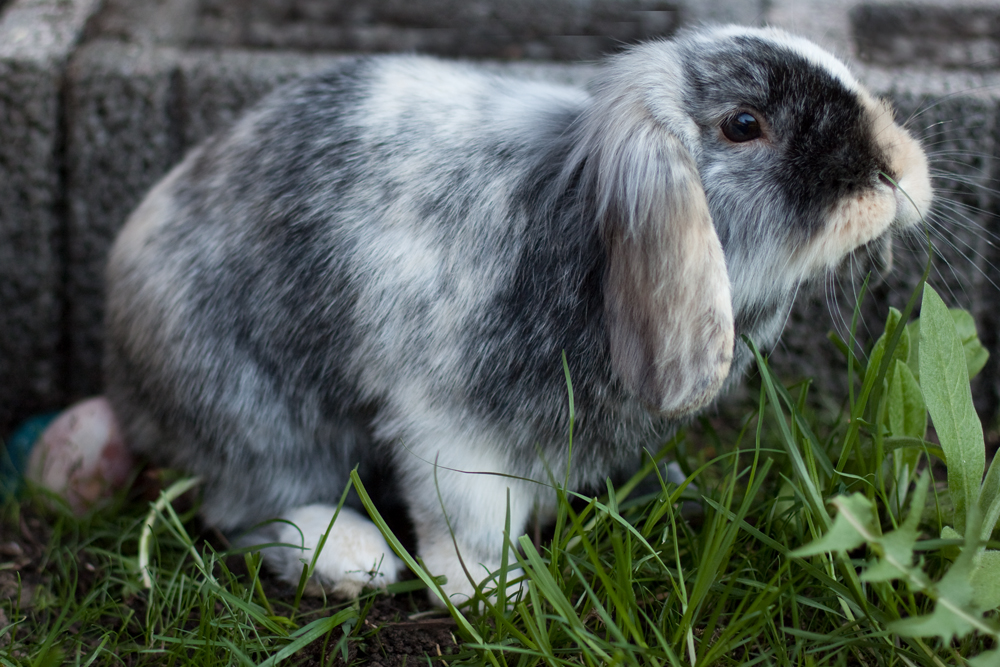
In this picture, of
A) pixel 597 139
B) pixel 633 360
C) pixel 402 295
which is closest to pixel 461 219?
pixel 402 295

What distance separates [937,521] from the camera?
1621mm

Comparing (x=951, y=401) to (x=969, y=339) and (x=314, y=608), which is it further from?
(x=314, y=608)

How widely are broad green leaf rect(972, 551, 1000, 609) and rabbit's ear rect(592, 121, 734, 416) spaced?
515 mm

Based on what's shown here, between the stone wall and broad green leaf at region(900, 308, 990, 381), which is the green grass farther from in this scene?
the stone wall

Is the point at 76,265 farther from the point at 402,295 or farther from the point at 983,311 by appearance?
the point at 983,311

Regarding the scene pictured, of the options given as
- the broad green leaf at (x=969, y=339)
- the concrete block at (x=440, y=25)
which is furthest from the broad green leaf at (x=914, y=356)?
the concrete block at (x=440, y=25)

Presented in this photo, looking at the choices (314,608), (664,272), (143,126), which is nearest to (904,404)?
(664,272)

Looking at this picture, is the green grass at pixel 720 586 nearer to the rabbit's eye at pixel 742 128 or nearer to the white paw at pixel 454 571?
the white paw at pixel 454 571

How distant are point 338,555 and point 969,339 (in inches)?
59.2

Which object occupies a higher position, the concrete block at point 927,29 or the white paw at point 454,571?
the concrete block at point 927,29

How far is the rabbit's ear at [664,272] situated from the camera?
139 centimetres

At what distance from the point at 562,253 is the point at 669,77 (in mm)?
394

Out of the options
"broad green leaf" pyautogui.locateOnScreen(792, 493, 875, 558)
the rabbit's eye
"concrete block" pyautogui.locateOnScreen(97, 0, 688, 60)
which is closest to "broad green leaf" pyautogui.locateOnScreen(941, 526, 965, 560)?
"broad green leaf" pyautogui.locateOnScreen(792, 493, 875, 558)

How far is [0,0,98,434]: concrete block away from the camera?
2.39 meters
